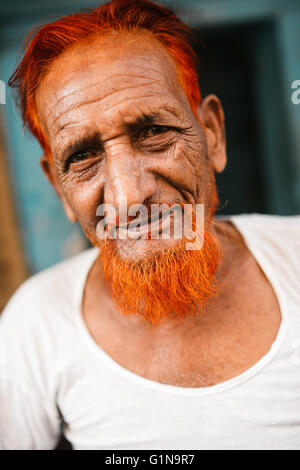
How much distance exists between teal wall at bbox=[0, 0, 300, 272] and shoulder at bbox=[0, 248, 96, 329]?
1127 millimetres

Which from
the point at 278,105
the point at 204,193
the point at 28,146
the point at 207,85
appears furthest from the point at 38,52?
the point at 207,85

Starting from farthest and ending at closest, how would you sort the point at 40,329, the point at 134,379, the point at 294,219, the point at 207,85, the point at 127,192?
1. the point at 207,85
2. the point at 294,219
3. the point at 40,329
4. the point at 134,379
5. the point at 127,192

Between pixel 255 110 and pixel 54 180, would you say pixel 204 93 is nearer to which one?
pixel 255 110

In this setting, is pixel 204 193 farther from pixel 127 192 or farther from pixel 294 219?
pixel 294 219

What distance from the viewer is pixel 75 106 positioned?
1.03 metres

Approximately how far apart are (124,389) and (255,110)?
240cm

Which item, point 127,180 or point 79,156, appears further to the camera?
point 79,156

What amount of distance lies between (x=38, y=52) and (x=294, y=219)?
1032 mm

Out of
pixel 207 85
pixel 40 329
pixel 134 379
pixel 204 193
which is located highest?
pixel 207 85

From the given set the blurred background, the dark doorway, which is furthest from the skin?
the dark doorway

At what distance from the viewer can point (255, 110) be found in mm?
2898

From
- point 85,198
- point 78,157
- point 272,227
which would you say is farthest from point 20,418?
point 272,227

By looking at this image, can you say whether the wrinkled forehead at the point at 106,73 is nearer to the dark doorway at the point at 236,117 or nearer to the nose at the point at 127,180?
the nose at the point at 127,180

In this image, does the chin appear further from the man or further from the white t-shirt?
the white t-shirt
